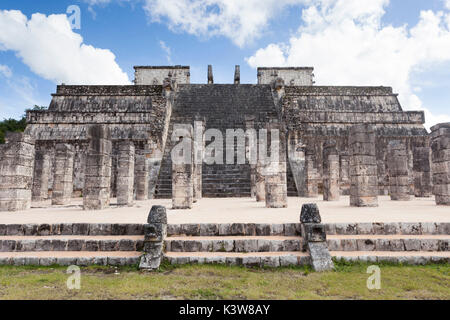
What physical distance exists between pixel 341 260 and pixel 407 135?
18853mm

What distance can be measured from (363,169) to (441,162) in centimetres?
356

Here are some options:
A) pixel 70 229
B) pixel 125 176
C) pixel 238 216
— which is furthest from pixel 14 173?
pixel 238 216

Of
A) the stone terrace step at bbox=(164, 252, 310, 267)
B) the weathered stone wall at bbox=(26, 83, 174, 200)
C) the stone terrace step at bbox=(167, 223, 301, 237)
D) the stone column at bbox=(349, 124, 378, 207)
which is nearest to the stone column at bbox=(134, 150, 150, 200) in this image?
the weathered stone wall at bbox=(26, 83, 174, 200)

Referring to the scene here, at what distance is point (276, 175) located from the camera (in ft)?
32.0

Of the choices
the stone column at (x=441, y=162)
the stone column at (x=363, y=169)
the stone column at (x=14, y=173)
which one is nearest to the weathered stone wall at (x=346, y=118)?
the stone column at (x=441, y=162)

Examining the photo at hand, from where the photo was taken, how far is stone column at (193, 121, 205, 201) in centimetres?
1299

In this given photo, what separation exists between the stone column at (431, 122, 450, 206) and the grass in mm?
7184

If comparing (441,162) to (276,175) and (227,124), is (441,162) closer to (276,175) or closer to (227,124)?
(276,175)

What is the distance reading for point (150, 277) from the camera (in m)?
3.96

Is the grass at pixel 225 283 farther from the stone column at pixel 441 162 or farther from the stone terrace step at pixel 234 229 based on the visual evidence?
the stone column at pixel 441 162

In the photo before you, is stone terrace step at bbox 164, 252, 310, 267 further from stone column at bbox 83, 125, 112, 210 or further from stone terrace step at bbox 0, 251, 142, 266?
stone column at bbox 83, 125, 112, 210
